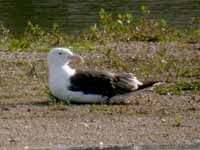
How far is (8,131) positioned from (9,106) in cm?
149

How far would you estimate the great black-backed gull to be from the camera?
12523 millimetres

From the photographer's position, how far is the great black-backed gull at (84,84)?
12523mm

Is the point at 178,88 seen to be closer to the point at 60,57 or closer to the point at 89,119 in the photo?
the point at 60,57

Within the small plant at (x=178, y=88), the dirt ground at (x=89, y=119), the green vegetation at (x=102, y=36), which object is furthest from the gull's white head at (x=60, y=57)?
the green vegetation at (x=102, y=36)

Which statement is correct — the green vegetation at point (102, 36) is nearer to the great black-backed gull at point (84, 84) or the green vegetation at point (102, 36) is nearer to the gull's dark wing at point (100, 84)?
the great black-backed gull at point (84, 84)

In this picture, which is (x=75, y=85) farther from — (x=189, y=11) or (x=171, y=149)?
(x=189, y=11)

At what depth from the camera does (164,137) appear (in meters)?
10.6

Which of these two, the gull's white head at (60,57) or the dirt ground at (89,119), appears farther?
the gull's white head at (60,57)

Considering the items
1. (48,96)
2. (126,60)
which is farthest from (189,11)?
(48,96)

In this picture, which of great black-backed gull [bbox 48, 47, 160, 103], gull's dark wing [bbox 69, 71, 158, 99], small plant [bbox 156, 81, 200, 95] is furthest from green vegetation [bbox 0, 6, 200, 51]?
gull's dark wing [bbox 69, 71, 158, 99]

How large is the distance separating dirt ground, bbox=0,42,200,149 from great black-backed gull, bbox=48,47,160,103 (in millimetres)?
188

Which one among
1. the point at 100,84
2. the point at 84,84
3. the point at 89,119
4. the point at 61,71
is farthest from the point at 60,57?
the point at 89,119

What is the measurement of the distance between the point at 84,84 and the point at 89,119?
1096mm

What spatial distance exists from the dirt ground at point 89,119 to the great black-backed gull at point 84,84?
0.19 m
